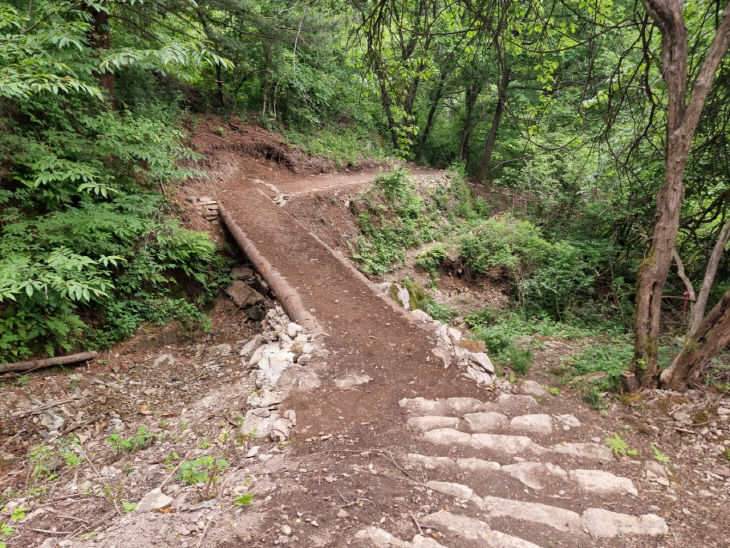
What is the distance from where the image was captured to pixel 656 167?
23.7ft

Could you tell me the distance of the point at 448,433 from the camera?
3.51 meters

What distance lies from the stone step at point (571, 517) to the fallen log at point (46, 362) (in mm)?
4986

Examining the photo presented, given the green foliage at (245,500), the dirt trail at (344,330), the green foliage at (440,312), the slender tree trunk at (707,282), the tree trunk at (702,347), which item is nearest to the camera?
the green foliage at (245,500)

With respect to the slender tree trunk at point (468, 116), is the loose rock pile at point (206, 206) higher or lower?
lower

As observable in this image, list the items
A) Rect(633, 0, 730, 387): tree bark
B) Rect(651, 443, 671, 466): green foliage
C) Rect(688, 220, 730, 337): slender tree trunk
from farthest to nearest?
Rect(688, 220, 730, 337): slender tree trunk
Rect(633, 0, 730, 387): tree bark
Rect(651, 443, 671, 466): green foliage

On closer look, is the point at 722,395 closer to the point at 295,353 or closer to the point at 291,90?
the point at 295,353

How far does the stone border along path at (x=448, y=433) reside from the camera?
100 inches

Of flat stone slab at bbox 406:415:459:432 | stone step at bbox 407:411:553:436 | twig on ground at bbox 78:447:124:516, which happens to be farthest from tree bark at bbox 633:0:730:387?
twig on ground at bbox 78:447:124:516

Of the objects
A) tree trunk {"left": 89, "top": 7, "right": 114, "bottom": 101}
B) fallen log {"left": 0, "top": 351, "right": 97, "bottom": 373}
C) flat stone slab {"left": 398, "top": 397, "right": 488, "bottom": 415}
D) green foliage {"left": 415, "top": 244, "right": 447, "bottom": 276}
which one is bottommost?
fallen log {"left": 0, "top": 351, "right": 97, "bottom": 373}

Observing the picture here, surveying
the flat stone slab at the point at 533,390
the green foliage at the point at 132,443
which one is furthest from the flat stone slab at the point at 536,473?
the green foliage at the point at 132,443

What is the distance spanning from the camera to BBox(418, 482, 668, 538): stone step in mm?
2555

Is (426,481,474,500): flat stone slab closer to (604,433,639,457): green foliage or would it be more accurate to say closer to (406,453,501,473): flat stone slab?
(406,453,501,473): flat stone slab

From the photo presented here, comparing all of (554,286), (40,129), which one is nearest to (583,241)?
(554,286)

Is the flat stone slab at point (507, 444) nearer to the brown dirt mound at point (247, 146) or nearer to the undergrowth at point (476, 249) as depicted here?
the undergrowth at point (476, 249)
